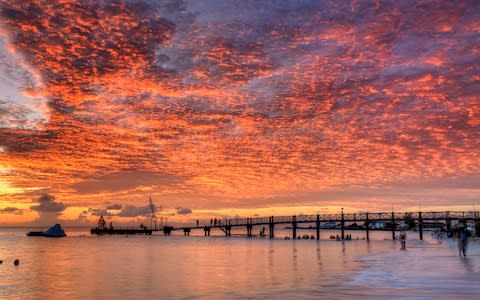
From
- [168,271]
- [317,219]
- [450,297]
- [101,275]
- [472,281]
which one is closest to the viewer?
[450,297]

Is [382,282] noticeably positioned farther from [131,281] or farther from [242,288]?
[131,281]

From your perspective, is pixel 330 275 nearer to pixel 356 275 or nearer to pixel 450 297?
→ pixel 356 275

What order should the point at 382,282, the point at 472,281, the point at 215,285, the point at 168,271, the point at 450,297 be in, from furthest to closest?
the point at 168,271 → the point at 215,285 → the point at 382,282 → the point at 472,281 → the point at 450,297

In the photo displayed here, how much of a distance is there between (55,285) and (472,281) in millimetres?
26859

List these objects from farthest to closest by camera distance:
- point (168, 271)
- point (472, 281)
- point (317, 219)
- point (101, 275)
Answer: point (317, 219)
point (168, 271)
point (101, 275)
point (472, 281)

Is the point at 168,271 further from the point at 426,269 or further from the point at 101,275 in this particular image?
the point at 426,269

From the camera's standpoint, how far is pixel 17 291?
3130 cm

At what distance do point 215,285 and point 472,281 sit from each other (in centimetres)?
1496

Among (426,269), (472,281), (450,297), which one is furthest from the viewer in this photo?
(426,269)

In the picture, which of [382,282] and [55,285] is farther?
[55,285]

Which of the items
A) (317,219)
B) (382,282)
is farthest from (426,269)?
(317,219)

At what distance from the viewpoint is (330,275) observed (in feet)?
111

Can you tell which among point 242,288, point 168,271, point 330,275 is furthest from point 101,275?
point 330,275

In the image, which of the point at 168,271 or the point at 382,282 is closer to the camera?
the point at 382,282
